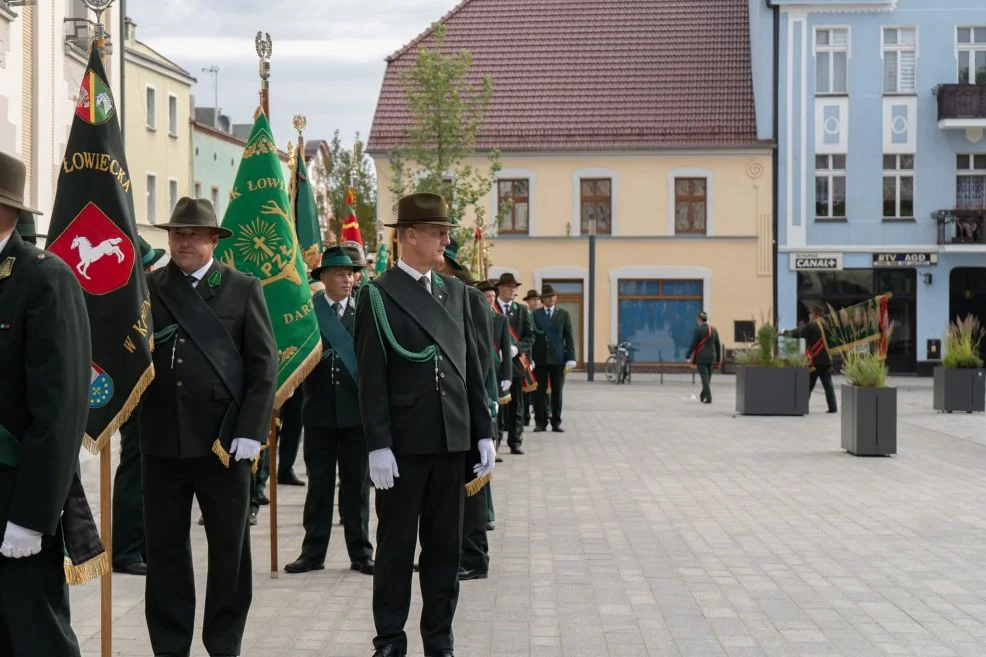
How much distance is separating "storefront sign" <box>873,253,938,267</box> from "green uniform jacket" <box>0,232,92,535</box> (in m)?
37.3

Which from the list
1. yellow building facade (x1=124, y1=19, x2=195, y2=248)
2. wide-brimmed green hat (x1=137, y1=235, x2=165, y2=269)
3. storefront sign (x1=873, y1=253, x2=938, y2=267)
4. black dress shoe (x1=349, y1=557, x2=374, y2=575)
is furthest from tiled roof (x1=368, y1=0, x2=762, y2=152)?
black dress shoe (x1=349, y1=557, x2=374, y2=575)

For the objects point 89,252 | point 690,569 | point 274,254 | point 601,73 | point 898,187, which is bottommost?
point 690,569

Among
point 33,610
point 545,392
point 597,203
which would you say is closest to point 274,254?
point 33,610

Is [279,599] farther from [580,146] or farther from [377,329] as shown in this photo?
[580,146]

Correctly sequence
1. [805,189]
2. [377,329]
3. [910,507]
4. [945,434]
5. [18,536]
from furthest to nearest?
[805,189], [945,434], [910,507], [377,329], [18,536]

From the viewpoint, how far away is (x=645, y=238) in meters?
40.5

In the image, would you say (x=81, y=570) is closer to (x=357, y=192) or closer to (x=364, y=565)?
(x=364, y=565)

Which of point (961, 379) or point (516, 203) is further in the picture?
point (516, 203)

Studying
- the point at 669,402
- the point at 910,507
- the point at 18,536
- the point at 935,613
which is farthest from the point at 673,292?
the point at 18,536

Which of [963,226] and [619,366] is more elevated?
[963,226]

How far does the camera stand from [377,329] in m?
6.16

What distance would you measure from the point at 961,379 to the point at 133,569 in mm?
18163

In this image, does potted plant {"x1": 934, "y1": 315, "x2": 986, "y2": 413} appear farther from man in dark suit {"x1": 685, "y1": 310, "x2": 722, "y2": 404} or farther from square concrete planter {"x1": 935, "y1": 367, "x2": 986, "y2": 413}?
man in dark suit {"x1": 685, "y1": 310, "x2": 722, "y2": 404}

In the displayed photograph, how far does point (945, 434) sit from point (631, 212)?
22.3 m
